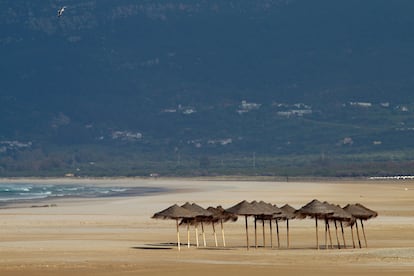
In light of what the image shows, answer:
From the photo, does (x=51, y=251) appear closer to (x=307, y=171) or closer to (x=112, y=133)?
(x=307, y=171)

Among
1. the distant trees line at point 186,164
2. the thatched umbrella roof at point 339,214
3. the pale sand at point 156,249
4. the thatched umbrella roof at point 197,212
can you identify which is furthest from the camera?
the distant trees line at point 186,164

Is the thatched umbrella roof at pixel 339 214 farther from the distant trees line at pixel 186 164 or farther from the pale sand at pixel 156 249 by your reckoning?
the distant trees line at pixel 186 164

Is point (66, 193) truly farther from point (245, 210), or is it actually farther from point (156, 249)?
point (156, 249)

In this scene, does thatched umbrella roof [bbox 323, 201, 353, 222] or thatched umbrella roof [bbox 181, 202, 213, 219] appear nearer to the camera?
thatched umbrella roof [bbox 323, 201, 353, 222]

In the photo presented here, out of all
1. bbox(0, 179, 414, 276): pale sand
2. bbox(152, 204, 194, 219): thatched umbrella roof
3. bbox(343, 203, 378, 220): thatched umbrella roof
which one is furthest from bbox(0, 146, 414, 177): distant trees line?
bbox(152, 204, 194, 219): thatched umbrella roof

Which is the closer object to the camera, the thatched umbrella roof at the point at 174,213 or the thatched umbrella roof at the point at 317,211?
the thatched umbrella roof at the point at 317,211

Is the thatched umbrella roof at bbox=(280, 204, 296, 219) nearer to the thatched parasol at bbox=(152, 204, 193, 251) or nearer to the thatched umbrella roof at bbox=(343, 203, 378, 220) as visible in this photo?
the thatched umbrella roof at bbox=(343, 203, 378, 220)

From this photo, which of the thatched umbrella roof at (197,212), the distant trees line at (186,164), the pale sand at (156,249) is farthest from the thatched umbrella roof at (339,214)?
the distant trees line at (186,164)

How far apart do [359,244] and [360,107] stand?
149 meters

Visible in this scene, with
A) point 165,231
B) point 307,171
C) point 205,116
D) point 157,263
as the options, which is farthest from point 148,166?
point 157,263

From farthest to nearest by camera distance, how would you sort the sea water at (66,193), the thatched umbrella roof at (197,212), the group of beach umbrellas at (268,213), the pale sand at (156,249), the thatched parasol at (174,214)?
the sea water at (66,193) < the thatched umbrella roof at (197,212) < the thatched parasol at (174,214) < the group of beach umbrellas at (268,213) < the pale sand at (156,249)

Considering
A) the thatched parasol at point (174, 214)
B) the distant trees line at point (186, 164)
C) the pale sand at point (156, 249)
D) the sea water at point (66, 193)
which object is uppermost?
the distant trees line at point (186, 164)

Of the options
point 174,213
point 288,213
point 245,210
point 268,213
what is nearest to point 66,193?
point 288,213

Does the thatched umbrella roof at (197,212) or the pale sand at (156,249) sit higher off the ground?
the thatched umbrella roof at (197,212)
